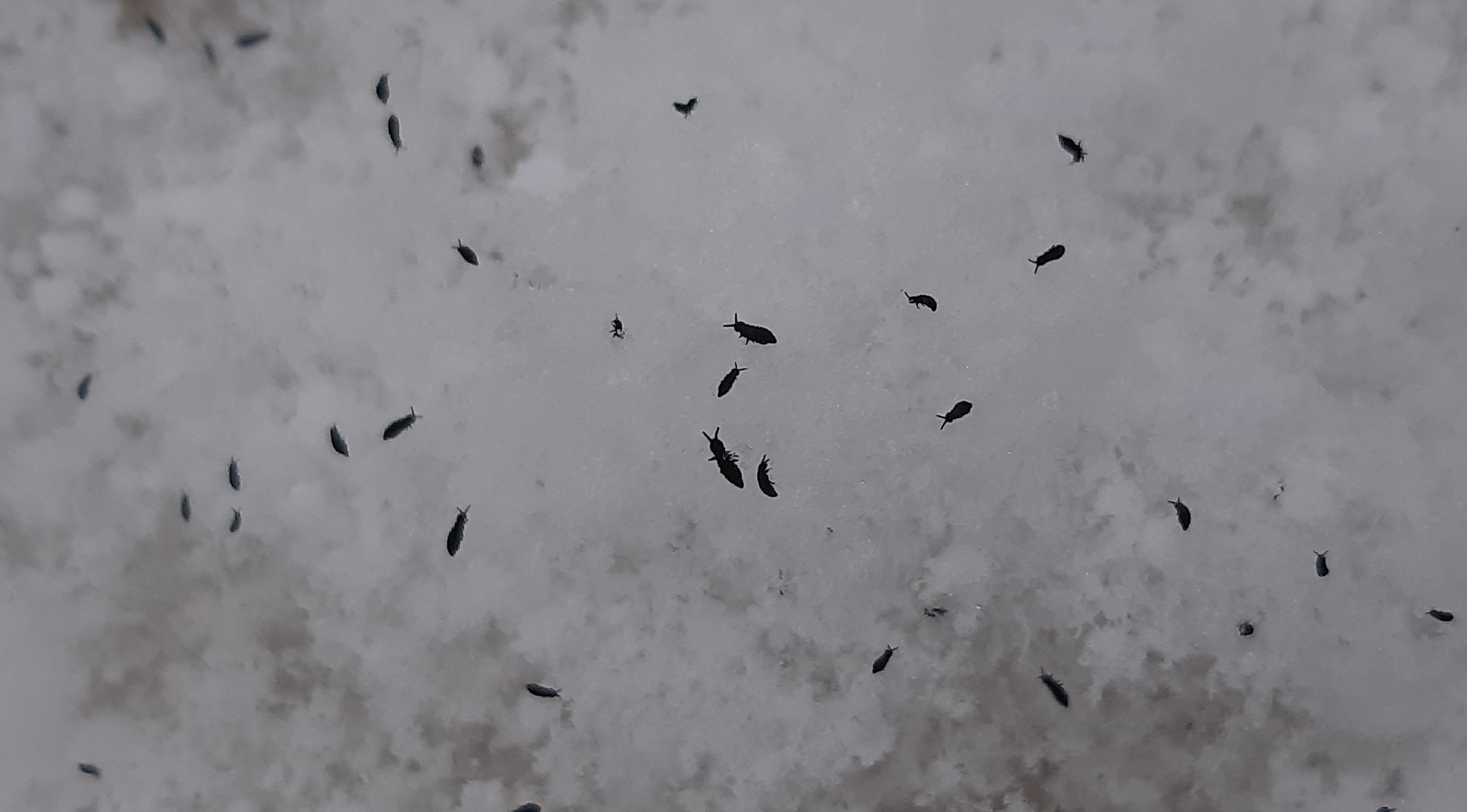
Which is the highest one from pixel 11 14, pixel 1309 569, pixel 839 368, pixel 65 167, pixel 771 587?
pixel 11 14

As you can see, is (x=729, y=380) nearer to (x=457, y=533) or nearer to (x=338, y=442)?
(x=457, y=533)

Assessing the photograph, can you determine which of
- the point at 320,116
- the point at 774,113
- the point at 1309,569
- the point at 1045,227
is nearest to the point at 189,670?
the point at 320,116

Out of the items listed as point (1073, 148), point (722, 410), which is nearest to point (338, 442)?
point (722, 410)

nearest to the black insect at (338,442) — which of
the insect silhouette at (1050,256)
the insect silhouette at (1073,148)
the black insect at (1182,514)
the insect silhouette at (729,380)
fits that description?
the insect silhouette at (729,380)

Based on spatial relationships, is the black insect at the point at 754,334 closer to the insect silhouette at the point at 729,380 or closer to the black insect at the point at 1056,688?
the insect silhouette at the point at 729,380

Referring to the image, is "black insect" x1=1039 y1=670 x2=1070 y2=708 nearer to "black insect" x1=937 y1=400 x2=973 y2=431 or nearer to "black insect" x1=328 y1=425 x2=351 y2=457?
"black insect" x1=937 y1=400 x2=973 y2=431

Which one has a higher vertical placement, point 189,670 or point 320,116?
point 320,116

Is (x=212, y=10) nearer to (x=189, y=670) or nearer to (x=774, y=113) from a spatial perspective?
(x=774, y=113)
